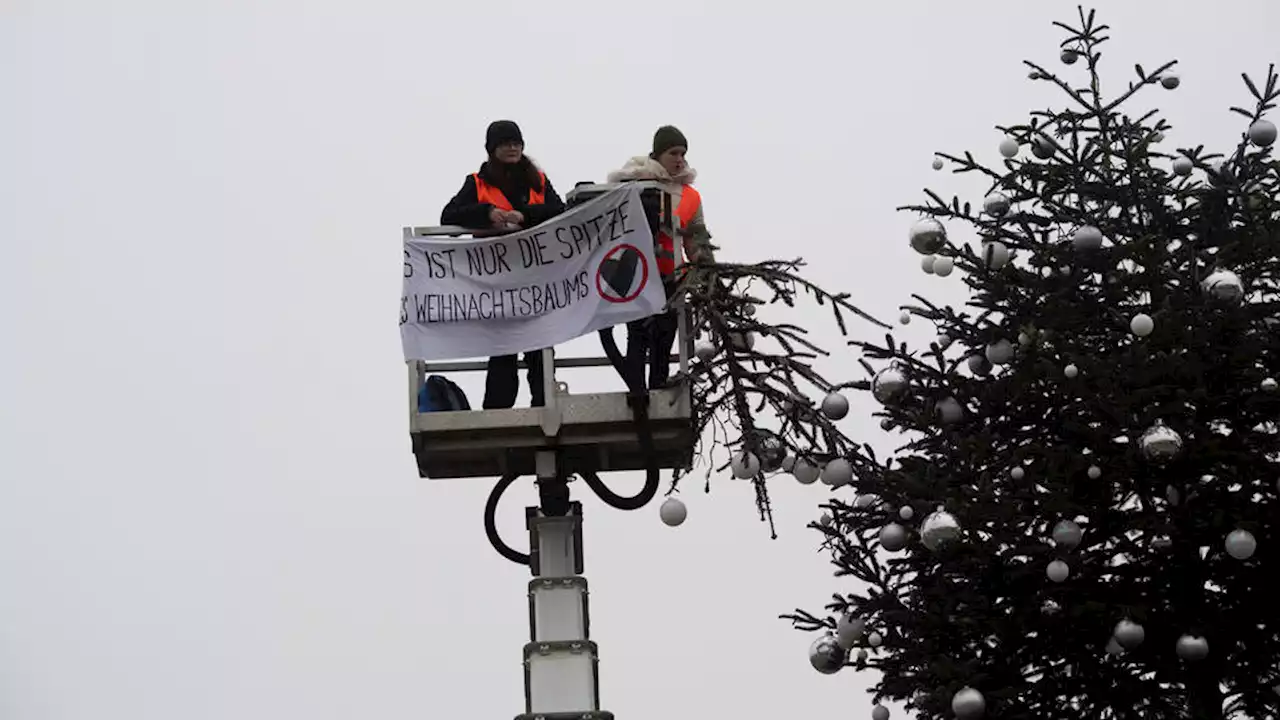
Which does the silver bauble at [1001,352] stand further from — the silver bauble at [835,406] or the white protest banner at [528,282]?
the white protest banner at [528,282]

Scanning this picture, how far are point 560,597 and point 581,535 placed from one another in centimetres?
46

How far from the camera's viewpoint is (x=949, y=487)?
1365 cm

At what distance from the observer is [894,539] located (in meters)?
13.6

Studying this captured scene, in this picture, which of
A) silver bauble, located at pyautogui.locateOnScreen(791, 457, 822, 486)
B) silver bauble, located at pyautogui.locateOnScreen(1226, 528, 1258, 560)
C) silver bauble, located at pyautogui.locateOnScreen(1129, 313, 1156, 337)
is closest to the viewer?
silver bauble, located at pyautogui.locateOnScreen(1226, 528, 1258, 560)

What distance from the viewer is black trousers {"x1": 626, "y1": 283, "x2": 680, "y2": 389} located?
49.2ft

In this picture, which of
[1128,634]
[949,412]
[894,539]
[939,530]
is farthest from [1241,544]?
[949,412]

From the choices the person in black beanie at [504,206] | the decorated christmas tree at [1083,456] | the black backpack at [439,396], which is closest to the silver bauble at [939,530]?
the decorated christmas tree at [1083,456]

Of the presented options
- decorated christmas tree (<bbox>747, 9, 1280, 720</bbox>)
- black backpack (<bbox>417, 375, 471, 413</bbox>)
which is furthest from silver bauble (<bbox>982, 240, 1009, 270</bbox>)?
black backpack (<bbox>417, 375, 471, 413</bbox>)

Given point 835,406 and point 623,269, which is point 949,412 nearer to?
point 835,406

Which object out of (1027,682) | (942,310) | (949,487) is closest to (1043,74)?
(942,310)

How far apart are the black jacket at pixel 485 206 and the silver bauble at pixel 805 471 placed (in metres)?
2.15

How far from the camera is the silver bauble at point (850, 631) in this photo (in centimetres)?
1388

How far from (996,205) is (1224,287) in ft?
5.21

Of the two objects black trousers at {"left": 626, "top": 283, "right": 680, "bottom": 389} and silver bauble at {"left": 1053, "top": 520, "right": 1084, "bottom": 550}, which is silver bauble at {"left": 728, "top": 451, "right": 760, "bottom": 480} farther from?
silver bauble at {"left": 1053, "top": 520, "right": 1084, "bottom": 550}
